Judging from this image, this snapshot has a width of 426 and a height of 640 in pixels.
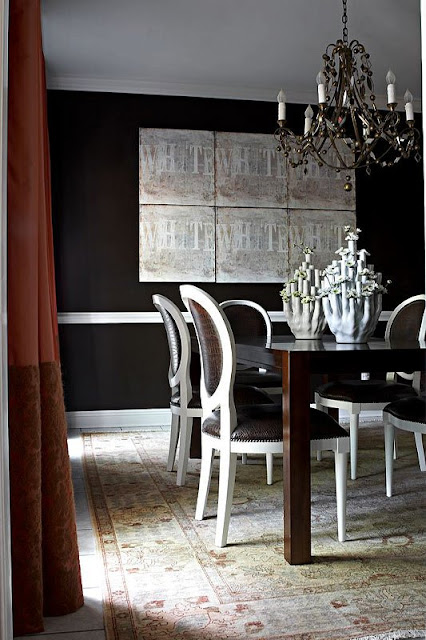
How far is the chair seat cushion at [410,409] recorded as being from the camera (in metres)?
2.95

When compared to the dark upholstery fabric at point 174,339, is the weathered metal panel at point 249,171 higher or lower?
higher

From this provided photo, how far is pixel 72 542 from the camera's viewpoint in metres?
2.01

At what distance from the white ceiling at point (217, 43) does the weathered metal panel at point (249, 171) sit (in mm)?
376

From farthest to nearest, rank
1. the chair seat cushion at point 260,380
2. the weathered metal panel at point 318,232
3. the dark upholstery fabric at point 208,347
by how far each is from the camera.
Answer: the weathered metal panel at point 318,232 < the chair seat cushion at point 260,380 < the dark upholstery fabric at point 208,347

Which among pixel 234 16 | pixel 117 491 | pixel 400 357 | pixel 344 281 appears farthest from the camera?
pixel 234 16

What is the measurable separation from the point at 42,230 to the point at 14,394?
467 mm

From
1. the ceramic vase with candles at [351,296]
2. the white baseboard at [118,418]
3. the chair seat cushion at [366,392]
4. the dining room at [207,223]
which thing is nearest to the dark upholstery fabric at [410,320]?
the dining room at [207,223]

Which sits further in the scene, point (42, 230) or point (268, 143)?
point (268, 143)

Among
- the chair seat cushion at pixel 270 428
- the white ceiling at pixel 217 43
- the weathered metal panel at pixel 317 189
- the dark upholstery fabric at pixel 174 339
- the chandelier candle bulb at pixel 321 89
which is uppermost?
the white ceiling at pixel 217 43

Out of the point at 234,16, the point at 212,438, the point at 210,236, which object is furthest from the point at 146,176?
the point at 212,438

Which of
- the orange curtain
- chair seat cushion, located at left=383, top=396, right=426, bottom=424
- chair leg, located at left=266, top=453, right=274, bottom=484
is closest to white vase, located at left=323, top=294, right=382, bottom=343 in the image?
chair seat cushion, located at left=383, top=396, right=426, bottom=424

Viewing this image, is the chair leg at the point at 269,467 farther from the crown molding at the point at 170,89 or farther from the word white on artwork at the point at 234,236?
the crown molding at the point at 170,89

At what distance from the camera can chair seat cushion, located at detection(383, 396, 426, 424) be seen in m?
2.95

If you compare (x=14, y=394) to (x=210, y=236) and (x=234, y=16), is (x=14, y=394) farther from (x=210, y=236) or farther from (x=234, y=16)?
(x=210, y=236)
